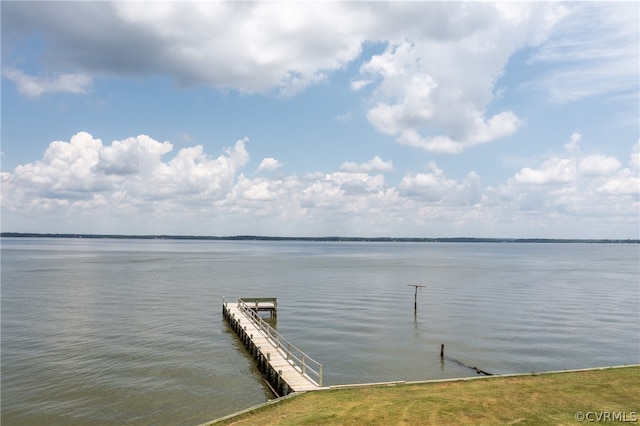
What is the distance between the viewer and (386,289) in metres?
77.9

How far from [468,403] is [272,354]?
48.7 ft

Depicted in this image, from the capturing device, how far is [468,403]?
20797 mm

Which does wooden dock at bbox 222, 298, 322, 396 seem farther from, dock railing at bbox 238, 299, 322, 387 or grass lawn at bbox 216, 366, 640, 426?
grass lawn at bbox 216, 366, 640, 426

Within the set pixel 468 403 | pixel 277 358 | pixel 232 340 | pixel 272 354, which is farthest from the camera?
pixel 232 340

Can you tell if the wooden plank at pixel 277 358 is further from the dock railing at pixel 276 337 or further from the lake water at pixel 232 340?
the lake water at pixel 232 340

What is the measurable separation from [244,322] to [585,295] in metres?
57.1

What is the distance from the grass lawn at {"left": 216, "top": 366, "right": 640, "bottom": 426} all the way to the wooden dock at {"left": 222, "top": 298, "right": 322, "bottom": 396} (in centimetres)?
279

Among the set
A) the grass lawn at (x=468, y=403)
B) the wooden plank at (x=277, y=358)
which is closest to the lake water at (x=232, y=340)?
the wooden plank at (x=277, y=358)

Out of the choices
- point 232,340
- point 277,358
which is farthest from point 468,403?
point 232,340

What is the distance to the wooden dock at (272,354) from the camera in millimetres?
25797

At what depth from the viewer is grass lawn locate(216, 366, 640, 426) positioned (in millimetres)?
19094

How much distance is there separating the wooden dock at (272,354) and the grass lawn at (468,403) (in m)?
2.79

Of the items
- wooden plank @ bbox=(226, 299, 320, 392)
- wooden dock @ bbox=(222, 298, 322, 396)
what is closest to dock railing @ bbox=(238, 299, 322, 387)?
wooden dock @ bbox=(222, 298, 322, 396)

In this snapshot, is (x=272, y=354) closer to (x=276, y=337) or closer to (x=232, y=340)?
(x=232, y=340)
